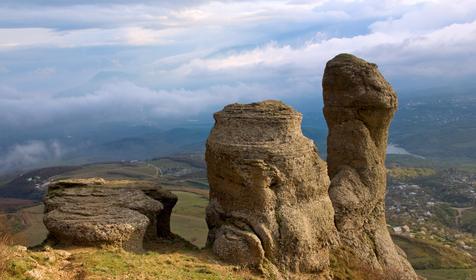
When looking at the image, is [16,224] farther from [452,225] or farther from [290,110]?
[452,225]

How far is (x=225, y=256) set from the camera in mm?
24328

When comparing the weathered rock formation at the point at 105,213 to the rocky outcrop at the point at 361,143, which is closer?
the weathered rock formation at the point at 105,213

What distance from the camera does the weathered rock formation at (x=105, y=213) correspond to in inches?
925

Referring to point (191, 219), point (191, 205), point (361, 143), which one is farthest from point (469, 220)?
point (361, 143)

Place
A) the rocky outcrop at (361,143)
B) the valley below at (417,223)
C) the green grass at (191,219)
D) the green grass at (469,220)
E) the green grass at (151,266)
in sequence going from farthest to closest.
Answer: the green grass at (469,220)
the green grass at (191,219)
the valley below at (417,223)
the rocky outcrop at (361,143)
the green grass at (151,266)

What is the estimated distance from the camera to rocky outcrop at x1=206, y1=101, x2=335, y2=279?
24469 millimetres

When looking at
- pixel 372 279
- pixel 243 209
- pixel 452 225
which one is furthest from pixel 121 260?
pixel 452 225

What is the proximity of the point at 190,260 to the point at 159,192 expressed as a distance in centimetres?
621

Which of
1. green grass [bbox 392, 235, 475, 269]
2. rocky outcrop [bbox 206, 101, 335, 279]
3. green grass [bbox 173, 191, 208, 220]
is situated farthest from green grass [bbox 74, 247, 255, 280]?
green grass [bbox 173, 191, 208, 220]

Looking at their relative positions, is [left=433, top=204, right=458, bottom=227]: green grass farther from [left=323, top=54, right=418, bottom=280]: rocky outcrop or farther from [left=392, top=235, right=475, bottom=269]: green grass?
[left=323, top=54, right=418, bottom=280]: rocky outcrop

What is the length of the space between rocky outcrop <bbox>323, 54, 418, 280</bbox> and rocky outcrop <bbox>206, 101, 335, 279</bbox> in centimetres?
577

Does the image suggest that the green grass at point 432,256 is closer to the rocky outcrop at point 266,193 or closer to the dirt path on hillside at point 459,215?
the dirt path on hillside at point 459,215

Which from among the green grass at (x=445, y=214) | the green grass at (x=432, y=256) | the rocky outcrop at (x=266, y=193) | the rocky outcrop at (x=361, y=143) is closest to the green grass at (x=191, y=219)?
the green grass at (x=432, y=256)

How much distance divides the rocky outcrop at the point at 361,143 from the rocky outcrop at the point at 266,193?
5770 millimetres
